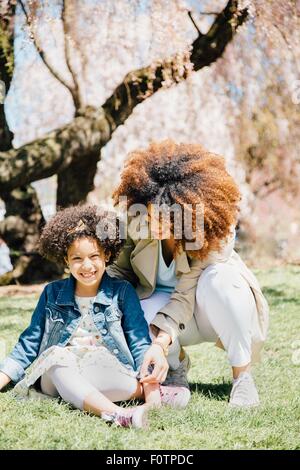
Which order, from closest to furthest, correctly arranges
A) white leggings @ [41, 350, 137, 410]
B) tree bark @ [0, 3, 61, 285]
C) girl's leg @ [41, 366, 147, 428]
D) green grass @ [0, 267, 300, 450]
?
green grass @ [0, 267, 300, 450], girl's leg @ [41, 366, 147, 428], white leggings @ [41, 350, 137, 410], tree bark @ [0, 3, 61, 285]

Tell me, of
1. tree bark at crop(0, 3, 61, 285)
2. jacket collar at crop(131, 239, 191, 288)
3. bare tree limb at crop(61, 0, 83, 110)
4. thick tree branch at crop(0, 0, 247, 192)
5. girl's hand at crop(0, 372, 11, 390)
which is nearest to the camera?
girl's hand at crop(0, 372, 11, 390)

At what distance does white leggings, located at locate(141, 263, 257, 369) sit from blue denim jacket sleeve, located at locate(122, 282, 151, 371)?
0.12 m

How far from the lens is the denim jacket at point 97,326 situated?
7.98 feet

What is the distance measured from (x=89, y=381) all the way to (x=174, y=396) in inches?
13.2

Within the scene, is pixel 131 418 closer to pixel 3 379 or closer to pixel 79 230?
pixel 3 379

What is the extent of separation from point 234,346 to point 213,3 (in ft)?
20.2

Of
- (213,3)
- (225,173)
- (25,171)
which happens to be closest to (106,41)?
(213,3)

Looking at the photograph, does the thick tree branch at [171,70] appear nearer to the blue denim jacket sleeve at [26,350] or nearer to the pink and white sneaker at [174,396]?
the blue denim jacket sleeve at [26,350]

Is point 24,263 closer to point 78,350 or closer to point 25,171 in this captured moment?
point 25,171

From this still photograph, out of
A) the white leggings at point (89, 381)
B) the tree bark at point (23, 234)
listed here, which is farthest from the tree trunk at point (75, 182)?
the white leggings at point (89, 381)

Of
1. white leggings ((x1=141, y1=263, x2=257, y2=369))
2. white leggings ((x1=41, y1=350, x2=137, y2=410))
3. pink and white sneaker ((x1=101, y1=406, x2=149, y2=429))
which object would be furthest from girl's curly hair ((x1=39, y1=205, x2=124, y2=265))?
pink and white sneaker ((x1=101, y1=406, x2=149, y2=429))

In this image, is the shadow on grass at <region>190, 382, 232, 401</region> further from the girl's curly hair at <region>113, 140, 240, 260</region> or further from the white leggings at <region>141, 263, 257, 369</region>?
the girl's curly hair at <region>113, 140, 240, 260</region>

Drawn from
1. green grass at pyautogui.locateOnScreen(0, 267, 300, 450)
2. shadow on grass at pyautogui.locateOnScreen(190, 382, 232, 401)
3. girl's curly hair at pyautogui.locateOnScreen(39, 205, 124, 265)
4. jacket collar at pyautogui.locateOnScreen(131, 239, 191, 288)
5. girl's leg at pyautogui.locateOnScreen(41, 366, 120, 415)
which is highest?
girl's curly hair at pyautogui.locateOnScreen(39, 205, 124, 265)

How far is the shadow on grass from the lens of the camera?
268 centimetres
